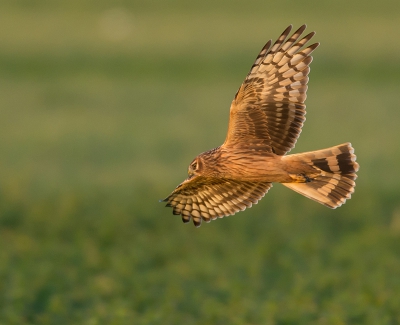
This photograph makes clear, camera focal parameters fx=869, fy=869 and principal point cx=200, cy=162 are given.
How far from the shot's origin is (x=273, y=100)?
21.3 feet

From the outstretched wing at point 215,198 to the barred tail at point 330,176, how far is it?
0.52 metres

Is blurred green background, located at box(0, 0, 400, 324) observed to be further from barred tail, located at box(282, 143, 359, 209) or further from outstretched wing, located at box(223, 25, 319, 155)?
outstretched wing, located at box(223, 25, 319, 155)

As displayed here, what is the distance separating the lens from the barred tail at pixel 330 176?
642cm

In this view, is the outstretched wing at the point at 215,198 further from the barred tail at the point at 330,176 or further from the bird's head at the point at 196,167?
the bird's head at the point at 196,167

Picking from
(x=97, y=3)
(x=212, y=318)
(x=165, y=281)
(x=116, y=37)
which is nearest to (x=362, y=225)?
(x=165, y=281)

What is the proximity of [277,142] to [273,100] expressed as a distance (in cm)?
33

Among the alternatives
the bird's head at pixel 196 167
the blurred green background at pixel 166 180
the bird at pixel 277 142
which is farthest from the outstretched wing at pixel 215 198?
the blurred green background at pixel 166 180

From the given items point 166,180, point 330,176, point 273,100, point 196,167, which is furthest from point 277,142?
point 166,180

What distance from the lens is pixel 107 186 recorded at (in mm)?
11688

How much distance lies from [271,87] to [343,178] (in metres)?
0.90

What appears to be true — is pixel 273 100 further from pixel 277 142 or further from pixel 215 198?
pixel 215 198

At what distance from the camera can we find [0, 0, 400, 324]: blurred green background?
305 inches

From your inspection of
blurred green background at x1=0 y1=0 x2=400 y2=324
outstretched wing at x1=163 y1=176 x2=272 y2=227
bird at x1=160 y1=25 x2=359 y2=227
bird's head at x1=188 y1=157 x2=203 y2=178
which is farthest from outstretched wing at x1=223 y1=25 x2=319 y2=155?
blurred green background at x1=0 y1=0 x2=400 y2=324

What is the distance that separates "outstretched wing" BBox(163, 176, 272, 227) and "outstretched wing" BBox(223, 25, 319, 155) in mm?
584
